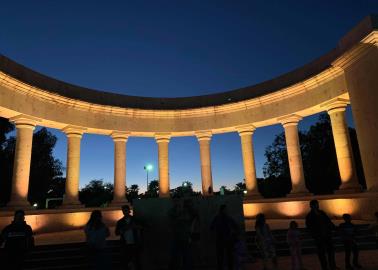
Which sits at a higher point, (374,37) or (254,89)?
(254,89)

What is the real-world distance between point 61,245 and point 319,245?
922 inches

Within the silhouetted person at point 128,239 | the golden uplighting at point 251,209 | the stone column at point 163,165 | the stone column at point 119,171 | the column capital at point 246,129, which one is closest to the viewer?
the silhouetted person at point 128,239

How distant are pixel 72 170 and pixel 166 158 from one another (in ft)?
59.7

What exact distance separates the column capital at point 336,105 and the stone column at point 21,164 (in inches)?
1800

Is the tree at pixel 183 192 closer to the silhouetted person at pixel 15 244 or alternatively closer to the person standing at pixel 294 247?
the person standing at pixel 294 247

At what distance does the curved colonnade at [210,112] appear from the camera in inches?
1400

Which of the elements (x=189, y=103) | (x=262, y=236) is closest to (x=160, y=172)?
(x=189, y=103)

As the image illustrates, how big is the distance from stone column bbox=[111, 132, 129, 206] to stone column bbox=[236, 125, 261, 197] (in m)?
22.9

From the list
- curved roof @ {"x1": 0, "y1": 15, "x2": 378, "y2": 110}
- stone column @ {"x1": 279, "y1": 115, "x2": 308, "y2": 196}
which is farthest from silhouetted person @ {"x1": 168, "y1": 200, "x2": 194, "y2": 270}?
stone column @ {"x1": 279, "y1": 115, "x2": 308, "y2": 196}

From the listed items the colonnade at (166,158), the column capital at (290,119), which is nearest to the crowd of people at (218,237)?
the colonnade at (166,158)

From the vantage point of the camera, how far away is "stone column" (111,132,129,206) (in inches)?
2149

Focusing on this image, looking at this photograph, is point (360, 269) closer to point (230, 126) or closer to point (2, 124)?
point (230, 126)

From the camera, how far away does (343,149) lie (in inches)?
1750

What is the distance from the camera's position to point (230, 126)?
192ft
